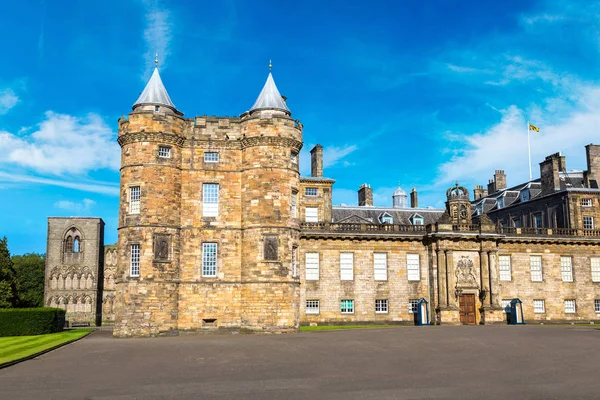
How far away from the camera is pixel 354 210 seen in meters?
50.3

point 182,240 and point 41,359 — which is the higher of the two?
point 182,240

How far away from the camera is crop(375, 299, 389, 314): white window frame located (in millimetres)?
42412

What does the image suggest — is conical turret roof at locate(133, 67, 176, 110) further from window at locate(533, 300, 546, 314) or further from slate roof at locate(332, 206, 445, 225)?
window at locate(533, 300, 546, 314)

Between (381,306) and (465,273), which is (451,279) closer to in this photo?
(465,273)

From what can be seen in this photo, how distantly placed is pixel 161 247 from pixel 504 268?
1030 inches

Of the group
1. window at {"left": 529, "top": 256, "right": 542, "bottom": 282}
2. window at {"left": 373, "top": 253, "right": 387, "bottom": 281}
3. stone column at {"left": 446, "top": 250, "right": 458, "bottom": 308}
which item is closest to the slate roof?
window at {"left": 373, "top": 253, "right": 387, "bottom": 281}

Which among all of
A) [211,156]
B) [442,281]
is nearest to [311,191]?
[442,281]

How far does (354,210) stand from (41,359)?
3309 cm

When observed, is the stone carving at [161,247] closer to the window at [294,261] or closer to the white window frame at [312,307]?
the window at [294,261]

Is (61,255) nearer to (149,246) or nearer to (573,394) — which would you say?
(149,246)

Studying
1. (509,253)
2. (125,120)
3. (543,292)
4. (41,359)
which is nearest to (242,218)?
(125,120)

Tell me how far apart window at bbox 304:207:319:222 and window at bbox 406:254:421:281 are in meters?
7.84

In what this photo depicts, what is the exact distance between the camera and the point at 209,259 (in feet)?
114

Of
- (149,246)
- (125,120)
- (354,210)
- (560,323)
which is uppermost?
(125,120)
